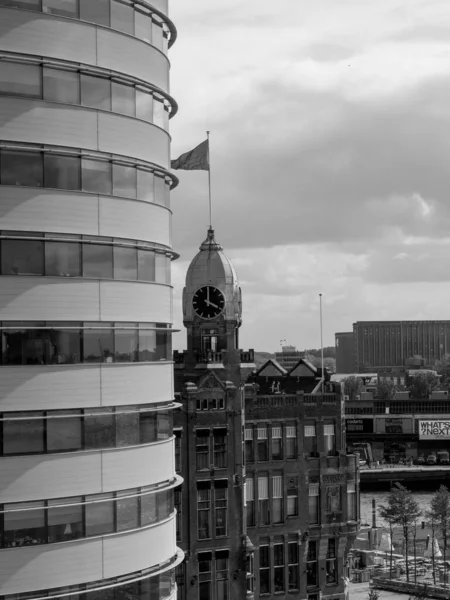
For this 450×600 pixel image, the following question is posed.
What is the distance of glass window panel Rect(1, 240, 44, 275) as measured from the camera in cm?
3594

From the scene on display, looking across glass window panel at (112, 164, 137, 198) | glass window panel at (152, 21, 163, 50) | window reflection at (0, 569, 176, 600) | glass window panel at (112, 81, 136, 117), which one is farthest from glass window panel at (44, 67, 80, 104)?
window reflection at (0, 569, 176, 600)

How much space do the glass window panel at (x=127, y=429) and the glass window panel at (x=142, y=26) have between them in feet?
43.0

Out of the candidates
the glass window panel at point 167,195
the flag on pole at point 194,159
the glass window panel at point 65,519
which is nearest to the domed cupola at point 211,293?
the flag on pole at point 194,159

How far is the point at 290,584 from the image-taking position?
76.1 metres

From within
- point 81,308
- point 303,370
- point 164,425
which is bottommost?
point 164,425

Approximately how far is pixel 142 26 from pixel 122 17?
1.20 metres

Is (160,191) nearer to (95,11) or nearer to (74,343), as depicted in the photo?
(95,11)

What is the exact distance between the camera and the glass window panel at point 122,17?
39250 mm

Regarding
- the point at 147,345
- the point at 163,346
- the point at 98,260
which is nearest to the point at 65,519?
the point at 147,345

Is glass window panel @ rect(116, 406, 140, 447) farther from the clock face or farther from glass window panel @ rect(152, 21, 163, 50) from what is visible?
the clock face

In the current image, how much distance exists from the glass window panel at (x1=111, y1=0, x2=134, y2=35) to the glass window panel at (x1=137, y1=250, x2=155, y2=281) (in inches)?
303

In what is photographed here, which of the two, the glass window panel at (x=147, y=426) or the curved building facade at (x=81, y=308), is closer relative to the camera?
the curved building facade at (x=81, y=308)

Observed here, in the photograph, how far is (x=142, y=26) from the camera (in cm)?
4069

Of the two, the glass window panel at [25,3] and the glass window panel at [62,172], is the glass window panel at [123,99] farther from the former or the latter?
the glass window panel at [25,3]
